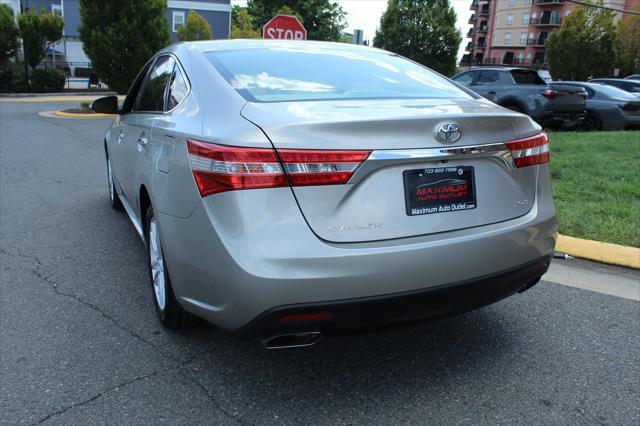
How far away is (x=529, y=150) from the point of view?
2.63 m

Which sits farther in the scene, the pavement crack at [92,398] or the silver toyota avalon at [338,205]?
the pavement crack at [92,398]

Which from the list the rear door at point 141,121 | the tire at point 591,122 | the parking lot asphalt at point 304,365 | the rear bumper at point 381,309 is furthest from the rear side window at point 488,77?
the rear bumper at point 381,309

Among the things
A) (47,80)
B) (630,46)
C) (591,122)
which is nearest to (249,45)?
(591,122)

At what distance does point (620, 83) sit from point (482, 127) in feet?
63.3

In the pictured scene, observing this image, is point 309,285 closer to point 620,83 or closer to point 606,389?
point 606,389

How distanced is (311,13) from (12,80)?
96.1 ft

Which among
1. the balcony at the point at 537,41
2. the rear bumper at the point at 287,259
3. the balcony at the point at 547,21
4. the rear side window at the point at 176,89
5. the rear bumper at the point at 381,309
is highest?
the balcony at the point at 547,21

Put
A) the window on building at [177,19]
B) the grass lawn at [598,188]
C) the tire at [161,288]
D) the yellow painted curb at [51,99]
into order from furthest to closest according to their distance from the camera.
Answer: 1. the window on building at [177,19]
2. the yellow painted curb at [51,99]
3. the grass lawn at [598,188]
4. the tire at [161,288]

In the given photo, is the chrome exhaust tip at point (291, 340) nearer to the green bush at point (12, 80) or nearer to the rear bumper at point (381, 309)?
the rear bumper at point (381, 309)

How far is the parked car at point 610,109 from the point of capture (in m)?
13.3

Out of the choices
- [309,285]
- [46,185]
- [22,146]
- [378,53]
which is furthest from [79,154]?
[309,285]

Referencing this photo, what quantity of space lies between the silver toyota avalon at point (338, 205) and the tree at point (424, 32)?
46.2 meters


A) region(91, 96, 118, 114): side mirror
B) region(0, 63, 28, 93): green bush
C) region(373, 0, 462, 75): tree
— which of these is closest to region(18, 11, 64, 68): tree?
region(0, 63, 28, 93): green bush

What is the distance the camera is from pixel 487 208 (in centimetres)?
246
